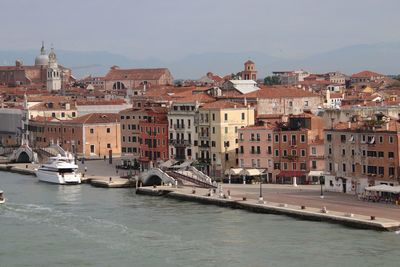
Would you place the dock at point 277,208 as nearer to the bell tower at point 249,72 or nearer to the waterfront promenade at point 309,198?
the waterfront promenade at point 309,198

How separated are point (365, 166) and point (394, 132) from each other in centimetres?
160

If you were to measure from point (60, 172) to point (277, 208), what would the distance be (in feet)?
54.4

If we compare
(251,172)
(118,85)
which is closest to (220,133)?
(251,172)

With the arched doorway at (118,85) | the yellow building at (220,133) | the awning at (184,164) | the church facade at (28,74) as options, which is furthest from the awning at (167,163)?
the church facade at (28,74)

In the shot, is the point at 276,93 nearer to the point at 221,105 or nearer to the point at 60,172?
the point at 221,105

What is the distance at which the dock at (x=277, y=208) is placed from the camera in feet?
97.3

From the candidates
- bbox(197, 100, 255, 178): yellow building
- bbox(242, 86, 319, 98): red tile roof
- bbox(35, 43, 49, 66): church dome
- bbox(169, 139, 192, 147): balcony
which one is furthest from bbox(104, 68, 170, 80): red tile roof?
bbox(197, 100, 255, 178): yellow building

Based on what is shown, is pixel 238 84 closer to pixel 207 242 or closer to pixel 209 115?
pixel 209 115

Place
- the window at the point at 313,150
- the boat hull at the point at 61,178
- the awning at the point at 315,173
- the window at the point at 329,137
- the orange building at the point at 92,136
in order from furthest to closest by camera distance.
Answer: the orange building at the point at 92,136, the boat hull at the point at 61,178, the window at the point at 313,150, the awning at the point at 315,173, the window at the point at 329,137

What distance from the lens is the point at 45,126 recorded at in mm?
61375

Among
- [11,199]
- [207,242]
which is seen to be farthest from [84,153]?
[207,242]

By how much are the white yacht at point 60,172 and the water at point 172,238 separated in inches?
368

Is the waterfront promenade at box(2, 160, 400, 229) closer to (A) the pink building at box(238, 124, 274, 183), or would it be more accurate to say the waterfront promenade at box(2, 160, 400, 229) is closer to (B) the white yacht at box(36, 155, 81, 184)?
(A) the pink building at box(238, 124, 274, 183)

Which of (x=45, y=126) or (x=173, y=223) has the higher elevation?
(x=45, y=126)
